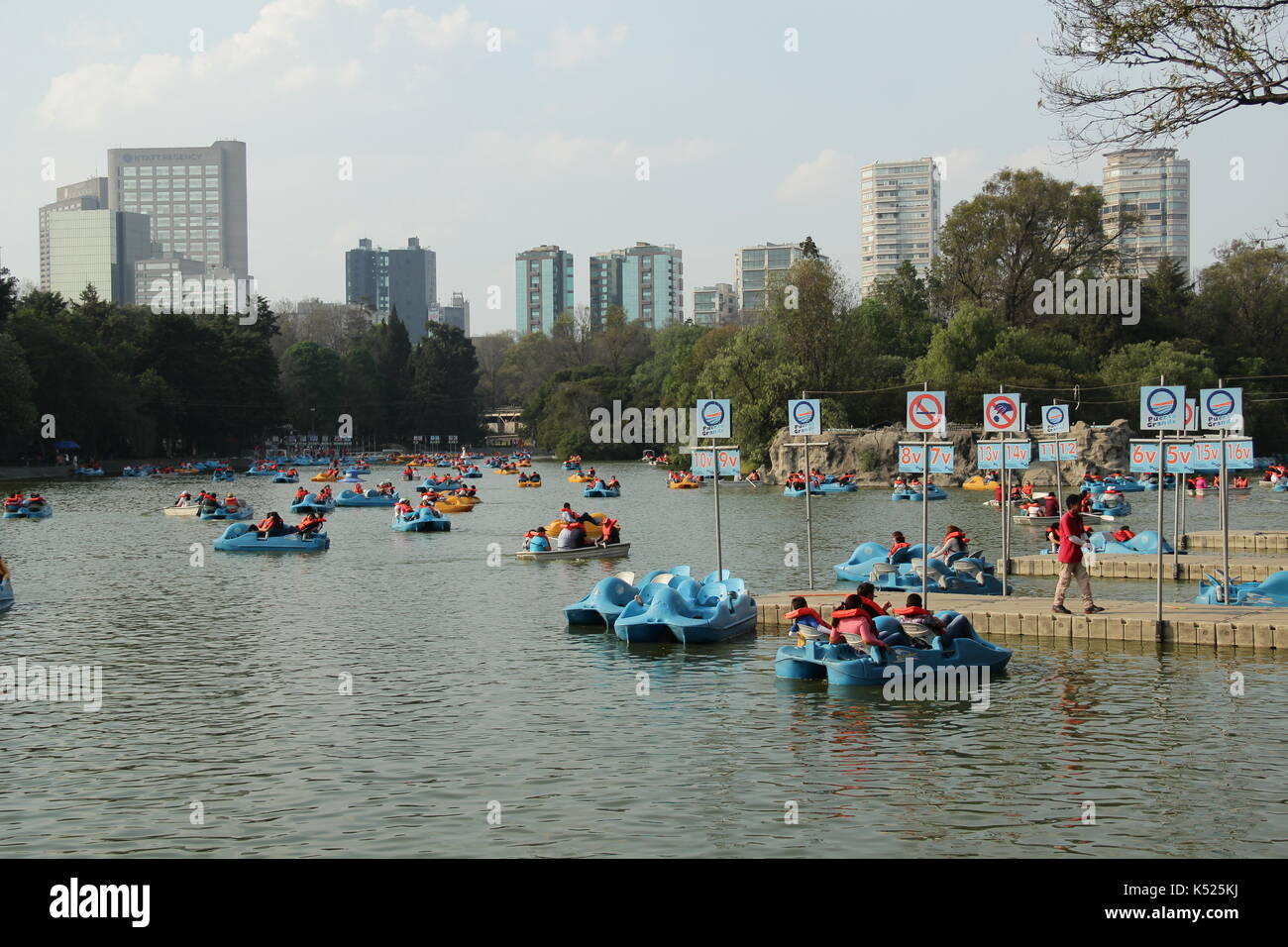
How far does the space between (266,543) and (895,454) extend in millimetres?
46664

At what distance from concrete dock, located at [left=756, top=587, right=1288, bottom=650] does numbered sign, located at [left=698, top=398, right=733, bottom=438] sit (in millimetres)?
3463

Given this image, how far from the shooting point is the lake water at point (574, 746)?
12.1 m

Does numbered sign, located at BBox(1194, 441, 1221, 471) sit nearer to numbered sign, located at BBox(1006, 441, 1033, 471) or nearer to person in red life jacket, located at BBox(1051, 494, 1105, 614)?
person in red life jacket, located at BBox(1051, 494, 1105, 614)

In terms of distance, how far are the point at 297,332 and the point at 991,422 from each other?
171920 millimetres

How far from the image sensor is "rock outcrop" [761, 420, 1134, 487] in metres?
76.0

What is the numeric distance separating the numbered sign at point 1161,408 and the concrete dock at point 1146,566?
10242mm

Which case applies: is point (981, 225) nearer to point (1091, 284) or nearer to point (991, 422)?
point (1091, 284)

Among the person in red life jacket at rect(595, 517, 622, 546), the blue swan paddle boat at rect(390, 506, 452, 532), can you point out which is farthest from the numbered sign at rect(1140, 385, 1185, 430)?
the blue swan paddle boat at rect(390, 506, 452, 532)

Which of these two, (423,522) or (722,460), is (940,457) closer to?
(722,460)

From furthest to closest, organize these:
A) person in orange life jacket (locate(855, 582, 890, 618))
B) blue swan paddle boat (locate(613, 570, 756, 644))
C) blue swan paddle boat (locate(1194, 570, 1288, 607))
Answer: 1. blue swan paddle boat (locate(1194, 570, 1288, 607))
2. blue swan paddle boat (locate(613, 570, 756, 644))
3. person in orange life jacket (locate(855, 582, 890, 618))

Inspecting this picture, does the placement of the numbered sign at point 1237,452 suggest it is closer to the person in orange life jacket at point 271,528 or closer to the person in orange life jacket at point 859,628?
the person in orange life jacket at point 859,628

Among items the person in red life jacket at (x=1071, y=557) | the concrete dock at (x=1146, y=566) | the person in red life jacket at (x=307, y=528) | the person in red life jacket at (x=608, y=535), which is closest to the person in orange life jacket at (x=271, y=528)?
the person in red life jacket at (x=307, y=528)

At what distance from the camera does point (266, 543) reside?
1599 inches
